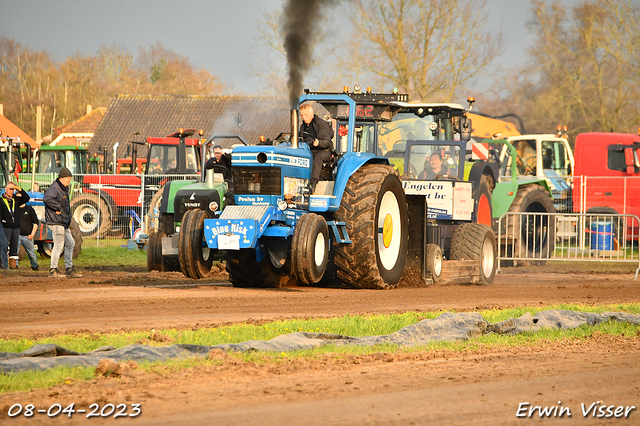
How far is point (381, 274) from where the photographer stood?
39.5 feet

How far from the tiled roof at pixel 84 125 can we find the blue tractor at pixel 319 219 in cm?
5267

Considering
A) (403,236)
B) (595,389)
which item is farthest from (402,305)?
(595,389)

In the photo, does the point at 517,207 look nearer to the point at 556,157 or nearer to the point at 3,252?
the point at 556,157

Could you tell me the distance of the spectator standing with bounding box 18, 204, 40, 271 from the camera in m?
16.9

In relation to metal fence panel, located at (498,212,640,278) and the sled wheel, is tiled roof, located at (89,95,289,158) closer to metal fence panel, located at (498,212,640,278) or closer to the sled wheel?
metal fence panel, located at (498,212,640,278)

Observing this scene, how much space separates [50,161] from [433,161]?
1824 centimetres

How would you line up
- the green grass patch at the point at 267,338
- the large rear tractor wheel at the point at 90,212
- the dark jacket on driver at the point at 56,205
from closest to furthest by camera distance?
the green grass patch at the point at 267,338 → the dark jacket on driver at the point at 56,205 → the large rear tractor wheel at the point at 90,212

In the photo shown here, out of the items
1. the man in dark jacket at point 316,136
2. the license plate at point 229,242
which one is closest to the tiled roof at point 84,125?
the man in dark jacket at point 316,136

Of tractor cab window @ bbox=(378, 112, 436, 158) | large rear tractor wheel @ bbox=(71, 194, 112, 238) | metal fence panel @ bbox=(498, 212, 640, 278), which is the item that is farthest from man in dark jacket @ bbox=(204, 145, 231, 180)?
large rear tractor wheel @ bbox=(71, 194, 112, 238)

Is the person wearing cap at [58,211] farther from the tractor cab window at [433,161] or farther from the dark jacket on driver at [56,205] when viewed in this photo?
the tractor cab window at [433,161]

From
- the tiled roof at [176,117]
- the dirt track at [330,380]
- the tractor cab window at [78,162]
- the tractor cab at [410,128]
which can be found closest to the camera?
the dirt track at [330,380]

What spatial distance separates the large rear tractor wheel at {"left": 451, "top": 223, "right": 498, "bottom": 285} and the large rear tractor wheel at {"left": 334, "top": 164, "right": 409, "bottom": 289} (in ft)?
6.43

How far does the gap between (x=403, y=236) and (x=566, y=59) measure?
31.3m

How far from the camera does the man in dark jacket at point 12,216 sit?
17.1 m
